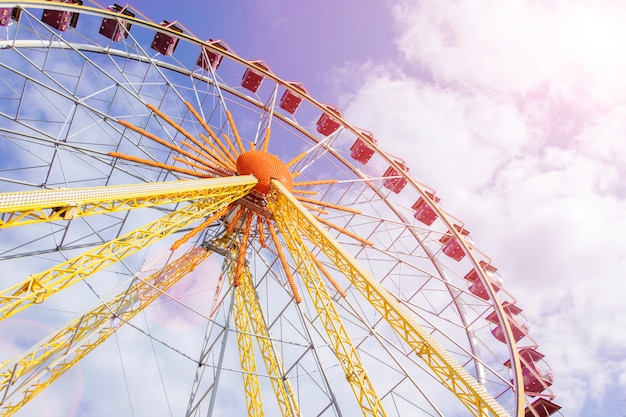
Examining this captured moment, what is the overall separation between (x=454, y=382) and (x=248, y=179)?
8795mm

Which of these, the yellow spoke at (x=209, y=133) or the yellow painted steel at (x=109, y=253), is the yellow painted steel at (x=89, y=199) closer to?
the yellow painted steel at (x=109, y=253)

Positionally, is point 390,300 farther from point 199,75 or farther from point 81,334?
point 199,75

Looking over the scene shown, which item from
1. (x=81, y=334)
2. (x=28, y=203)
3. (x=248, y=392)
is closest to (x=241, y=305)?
(x=248, y=392)

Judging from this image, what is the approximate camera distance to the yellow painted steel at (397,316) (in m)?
11.9

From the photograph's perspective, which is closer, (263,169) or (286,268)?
(286,268)

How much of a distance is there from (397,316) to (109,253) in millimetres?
7982

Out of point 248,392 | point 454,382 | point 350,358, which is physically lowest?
point 248,392

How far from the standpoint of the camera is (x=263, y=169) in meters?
16.3

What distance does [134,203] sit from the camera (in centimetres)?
1186

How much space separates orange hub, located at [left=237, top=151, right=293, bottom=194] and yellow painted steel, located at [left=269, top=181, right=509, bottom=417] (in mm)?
492

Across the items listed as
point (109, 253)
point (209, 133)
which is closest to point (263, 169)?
point (209, 133)

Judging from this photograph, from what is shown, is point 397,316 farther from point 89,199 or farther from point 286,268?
point 89,199

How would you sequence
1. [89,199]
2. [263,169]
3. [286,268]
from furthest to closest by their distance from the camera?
[263,169] → [286,268] → [89,199]

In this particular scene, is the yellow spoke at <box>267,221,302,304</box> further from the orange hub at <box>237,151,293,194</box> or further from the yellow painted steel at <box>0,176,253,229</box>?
the yellow painted steel at <box>0,176,253,229</box>
